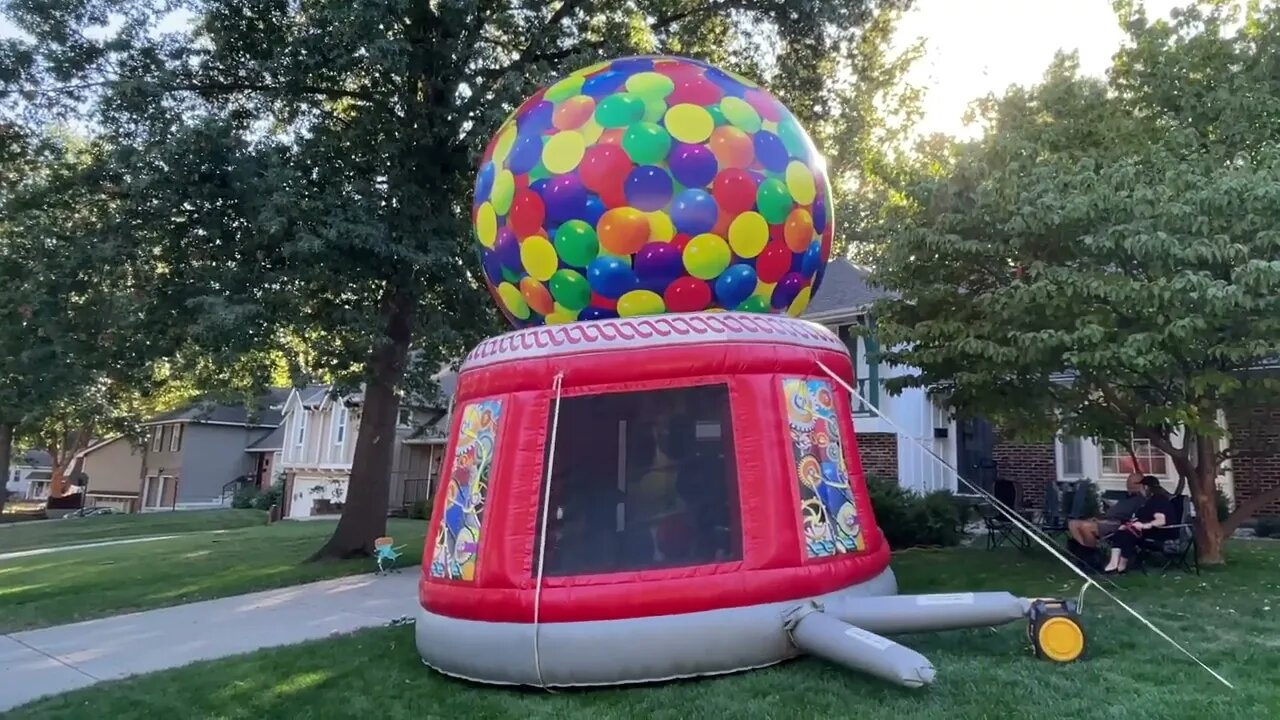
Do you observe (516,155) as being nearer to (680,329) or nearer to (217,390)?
(680,329)

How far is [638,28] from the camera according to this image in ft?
48.1

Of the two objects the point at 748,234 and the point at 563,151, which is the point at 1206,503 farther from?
the point at 563,151

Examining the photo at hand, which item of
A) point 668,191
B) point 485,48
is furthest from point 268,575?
point 668,191

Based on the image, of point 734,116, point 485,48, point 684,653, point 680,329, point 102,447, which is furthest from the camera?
point 102,447

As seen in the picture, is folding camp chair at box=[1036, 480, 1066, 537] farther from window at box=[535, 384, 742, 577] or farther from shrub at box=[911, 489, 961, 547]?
window at box=[535, 384, 742, 577]

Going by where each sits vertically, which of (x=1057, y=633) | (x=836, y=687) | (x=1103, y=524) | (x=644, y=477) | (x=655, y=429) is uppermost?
(x=655, y=429)

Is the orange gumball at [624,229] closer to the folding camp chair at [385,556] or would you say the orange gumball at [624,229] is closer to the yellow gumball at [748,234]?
the yellow gumball at [748,234]

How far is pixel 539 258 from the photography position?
263 inches

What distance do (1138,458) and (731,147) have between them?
1322 cm

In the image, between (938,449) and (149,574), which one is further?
(938,449)

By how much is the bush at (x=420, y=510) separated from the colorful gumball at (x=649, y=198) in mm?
21411

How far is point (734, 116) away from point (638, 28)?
8.84 m

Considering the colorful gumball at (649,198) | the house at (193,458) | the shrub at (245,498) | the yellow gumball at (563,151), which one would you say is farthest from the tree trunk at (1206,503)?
the house at (193,458)

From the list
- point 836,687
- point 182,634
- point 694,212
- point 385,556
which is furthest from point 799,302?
point 385,556
